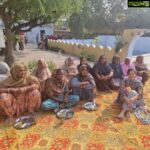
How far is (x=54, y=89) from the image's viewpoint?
15.0 ft

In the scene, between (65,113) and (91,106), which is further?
(91,106)

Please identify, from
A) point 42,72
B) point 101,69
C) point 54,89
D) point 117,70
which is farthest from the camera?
point 117,70

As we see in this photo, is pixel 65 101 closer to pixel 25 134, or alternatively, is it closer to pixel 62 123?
pixel 62 123

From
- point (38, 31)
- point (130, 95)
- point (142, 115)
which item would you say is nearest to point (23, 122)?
point (130, 95)

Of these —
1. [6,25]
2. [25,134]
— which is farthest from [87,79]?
[6,25]

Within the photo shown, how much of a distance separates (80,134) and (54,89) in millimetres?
1188

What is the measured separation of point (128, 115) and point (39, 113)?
1.61 m

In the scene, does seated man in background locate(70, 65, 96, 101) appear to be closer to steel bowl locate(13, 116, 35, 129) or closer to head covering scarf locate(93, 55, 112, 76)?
head covering scarf locate(93, 55, 112, 76)

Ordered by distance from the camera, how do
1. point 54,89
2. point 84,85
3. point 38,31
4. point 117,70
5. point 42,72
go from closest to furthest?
point 54,89 < point 84,85 < point 42,72 < point 117,70 < point 38,31

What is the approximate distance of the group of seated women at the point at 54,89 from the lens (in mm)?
4156

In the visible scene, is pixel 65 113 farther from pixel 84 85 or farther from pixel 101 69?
pixel 101 69

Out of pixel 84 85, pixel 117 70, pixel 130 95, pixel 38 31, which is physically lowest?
pixel 130 95

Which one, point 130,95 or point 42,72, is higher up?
point 42,72

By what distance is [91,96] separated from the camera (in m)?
4.87
